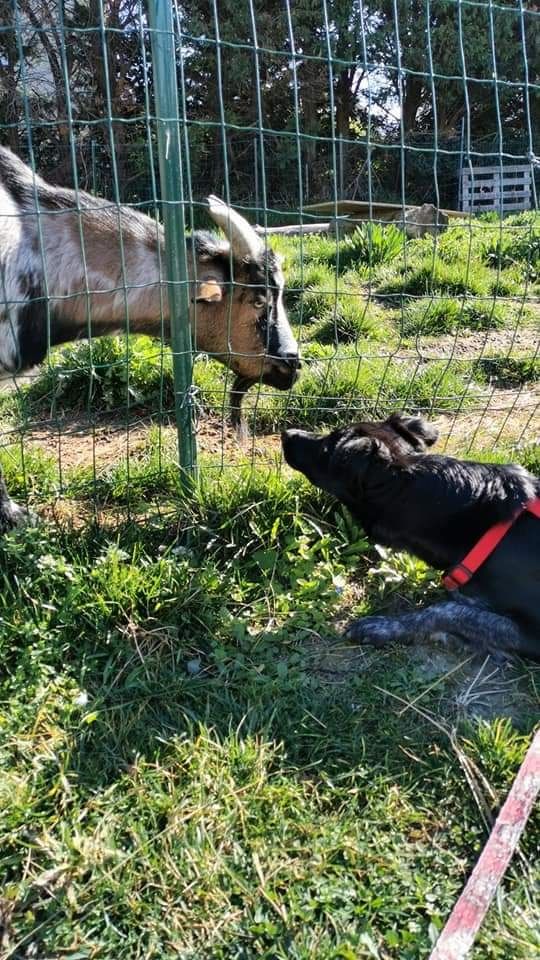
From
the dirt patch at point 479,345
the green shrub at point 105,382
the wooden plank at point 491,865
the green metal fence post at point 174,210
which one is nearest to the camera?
the wooden plank at point 491,865

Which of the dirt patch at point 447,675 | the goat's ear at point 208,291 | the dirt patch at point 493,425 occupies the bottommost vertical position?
the dirt patch at point 447,675

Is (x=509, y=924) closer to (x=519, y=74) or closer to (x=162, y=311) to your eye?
(x=162, y=311)

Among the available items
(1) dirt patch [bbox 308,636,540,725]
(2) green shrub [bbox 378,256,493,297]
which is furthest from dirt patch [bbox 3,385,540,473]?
(2) green shrub [bbox 378,256,493,297]

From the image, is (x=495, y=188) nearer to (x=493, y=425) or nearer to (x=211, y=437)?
(x=493, y=425)

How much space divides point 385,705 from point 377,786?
346 millimetres

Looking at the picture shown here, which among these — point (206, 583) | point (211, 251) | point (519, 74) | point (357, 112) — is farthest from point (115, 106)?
point (206, 583)

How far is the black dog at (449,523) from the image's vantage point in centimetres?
284

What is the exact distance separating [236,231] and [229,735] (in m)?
2.22

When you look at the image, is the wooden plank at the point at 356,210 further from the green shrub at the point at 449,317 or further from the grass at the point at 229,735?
the grass at the point at 229,735

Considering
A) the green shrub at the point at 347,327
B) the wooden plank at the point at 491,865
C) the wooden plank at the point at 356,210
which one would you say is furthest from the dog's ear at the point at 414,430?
the wooden plank at the point at 356,210

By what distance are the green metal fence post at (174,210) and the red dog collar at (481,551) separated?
1268 mm

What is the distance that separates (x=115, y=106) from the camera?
1448 centimetres

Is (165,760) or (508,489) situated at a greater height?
(508,489)

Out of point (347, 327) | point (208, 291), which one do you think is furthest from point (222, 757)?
point (347, 327)
